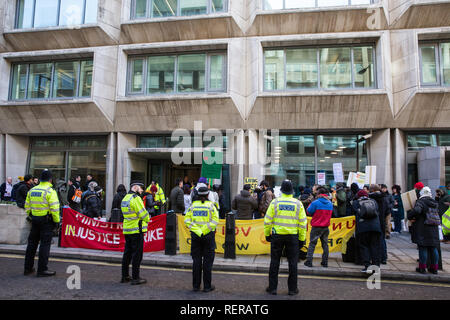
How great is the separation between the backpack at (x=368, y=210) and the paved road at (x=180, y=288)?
4.30 ft

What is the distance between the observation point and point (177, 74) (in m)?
14.1

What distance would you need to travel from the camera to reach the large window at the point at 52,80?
578 inches

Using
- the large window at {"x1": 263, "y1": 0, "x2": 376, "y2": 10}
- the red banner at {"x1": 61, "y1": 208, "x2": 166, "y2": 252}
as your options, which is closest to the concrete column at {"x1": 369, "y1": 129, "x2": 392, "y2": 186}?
the large window at {"x1": 263, "y1": 0, "x2": 376, "y2": 10}

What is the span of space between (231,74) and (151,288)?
9.91 meters

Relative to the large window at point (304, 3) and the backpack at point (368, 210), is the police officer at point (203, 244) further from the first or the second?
the large window at point (304, 3)

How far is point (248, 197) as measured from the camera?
8.45m

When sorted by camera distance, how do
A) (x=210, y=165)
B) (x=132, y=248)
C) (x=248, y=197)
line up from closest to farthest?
1. (x=132, y=248)
2. (x=248, y=197)
3. (x=210, y=165)

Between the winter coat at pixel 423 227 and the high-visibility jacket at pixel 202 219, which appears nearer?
the high-visibility jacket at pixel 202 219

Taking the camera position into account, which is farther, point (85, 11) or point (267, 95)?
point (85, 11)

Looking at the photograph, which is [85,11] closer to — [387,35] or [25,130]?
[25,130]

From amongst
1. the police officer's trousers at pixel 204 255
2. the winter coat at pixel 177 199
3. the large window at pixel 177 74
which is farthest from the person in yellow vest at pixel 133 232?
the large window at pixel 177 74

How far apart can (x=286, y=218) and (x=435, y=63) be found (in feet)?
39.1

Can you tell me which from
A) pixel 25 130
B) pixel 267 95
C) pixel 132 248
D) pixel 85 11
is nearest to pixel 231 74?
pixel 267 95

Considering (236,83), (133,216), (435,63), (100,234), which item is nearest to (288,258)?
(133,216)
